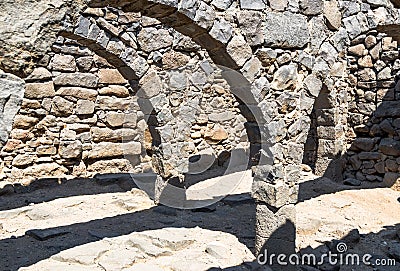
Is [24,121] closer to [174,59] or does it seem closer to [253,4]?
[174,59]

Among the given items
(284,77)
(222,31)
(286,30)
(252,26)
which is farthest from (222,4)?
(284,77)

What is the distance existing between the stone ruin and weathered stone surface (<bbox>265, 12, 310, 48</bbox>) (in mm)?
13

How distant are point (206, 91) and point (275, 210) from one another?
159 inches

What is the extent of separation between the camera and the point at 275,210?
381 centimetres

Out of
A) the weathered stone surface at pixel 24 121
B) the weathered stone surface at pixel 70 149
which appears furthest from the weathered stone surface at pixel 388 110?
the weathered stone surface at pixel 24 121

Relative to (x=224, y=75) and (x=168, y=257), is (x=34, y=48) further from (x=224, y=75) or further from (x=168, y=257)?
(x=168, y=257)

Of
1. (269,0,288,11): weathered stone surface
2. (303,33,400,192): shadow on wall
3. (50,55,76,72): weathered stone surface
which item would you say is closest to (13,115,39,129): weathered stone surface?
(50,55,76,72): weathered stone surface

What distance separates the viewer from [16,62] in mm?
2254

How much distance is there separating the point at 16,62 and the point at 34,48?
133 millimetres

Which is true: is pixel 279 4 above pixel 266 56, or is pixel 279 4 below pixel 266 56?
above

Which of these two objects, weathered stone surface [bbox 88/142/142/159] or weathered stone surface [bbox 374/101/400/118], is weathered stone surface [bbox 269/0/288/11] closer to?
weathered stone surface [bbox 374/101/400/118]

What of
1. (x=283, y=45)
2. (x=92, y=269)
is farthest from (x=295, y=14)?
(x=92, y=269)

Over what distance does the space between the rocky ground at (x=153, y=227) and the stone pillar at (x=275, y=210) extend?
0.82 ft

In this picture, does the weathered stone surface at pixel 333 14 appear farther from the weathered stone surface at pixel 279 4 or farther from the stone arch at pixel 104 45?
the stone arch at pixel 104 45
